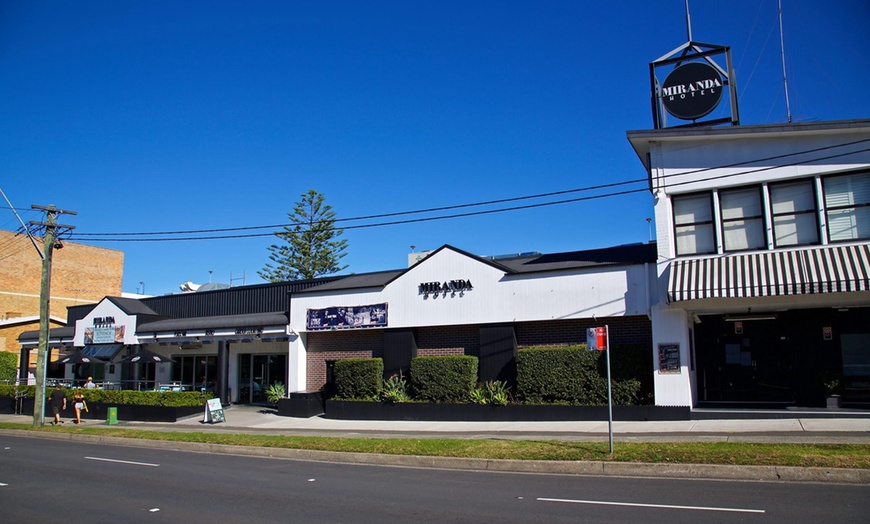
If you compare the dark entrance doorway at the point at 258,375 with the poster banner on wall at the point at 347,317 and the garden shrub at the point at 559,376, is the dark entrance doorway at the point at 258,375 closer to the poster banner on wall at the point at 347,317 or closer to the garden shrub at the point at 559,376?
the poster banner on wall at the point at 347,317

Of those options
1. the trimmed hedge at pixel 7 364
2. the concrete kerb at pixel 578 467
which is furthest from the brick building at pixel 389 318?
the trimmed hedge at pixel 7 364

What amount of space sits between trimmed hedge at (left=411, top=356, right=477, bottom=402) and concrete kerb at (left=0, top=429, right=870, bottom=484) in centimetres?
736

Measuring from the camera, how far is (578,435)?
16.8m

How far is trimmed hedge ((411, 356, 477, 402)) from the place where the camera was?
22766 mm

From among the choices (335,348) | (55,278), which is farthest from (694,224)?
(55,278)

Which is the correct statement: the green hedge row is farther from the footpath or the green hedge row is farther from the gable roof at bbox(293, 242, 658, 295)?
the gable roof at bbox(293, 242, 658, 295)

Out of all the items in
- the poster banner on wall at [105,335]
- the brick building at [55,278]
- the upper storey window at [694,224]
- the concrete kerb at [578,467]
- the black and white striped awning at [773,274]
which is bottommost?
the concrete kerb at [578,467]

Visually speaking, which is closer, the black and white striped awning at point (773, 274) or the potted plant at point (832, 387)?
the black and white striped awning at point (773, 274)

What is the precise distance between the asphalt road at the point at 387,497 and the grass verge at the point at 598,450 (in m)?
0.83

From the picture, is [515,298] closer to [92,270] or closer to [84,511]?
[84,511]

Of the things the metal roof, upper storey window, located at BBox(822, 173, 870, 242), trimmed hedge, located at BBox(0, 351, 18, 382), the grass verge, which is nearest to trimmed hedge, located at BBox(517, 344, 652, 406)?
the grass verge

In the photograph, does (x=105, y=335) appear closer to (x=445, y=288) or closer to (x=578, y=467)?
(x=445, y=288)

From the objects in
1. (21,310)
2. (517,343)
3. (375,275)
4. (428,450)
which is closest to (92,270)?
(21,310)

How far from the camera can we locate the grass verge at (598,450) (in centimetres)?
1155
